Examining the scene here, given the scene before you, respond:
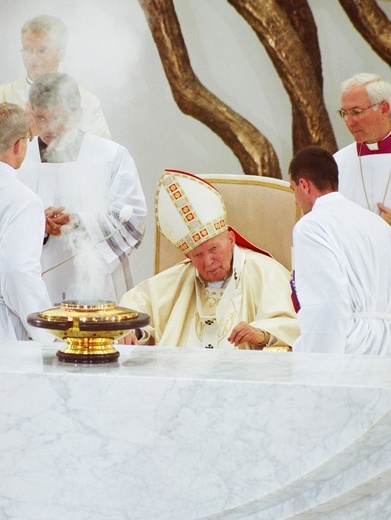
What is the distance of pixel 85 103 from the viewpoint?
627 cm

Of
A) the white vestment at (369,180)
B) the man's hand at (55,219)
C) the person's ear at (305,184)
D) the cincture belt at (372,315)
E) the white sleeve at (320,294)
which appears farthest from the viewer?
the man's hand at (55,219)

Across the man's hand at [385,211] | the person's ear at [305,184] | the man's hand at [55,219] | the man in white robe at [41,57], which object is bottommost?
the man's hand at [385,211]

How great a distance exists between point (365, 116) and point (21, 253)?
6.93 ft

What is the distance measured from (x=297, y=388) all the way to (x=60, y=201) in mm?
3912

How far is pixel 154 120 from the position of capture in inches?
249

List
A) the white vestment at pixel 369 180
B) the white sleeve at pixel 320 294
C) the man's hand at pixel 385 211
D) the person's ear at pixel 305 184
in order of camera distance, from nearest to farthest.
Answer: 1. the white sleeve at pixel 320 294
2. the person's ear at pixel 305 184
3. the man's hand at pixel 385 211
4. the white vestment at pixel 369 180

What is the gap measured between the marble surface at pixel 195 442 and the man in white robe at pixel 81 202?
126 inches

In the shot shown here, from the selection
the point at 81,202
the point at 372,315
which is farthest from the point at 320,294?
the point at 81,202

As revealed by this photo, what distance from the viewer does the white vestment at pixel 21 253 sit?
12.8 feet

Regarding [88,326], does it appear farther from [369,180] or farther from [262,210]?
[369,180]

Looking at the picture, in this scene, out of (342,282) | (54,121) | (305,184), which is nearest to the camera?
(342,282)

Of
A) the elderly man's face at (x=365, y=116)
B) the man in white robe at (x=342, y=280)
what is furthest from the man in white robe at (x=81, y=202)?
the man in white robe at (x=342, y=280)

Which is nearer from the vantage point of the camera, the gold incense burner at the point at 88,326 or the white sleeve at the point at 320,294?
Answer: the gold incense burner at the point at 88,326

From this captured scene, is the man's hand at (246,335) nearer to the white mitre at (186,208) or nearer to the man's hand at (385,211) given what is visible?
the white mitre at (186,208)
